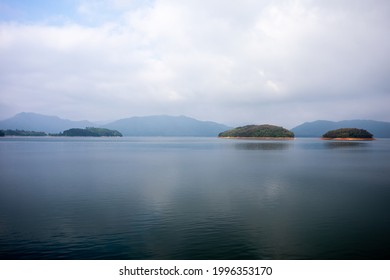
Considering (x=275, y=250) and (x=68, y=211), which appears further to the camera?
(x=68, y=211)

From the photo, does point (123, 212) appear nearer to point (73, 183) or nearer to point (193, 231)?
point (193, 231)

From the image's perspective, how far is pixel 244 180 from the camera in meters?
32.1

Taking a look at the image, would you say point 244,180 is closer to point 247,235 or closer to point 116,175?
point 116,175

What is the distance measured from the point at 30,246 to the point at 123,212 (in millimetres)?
6391

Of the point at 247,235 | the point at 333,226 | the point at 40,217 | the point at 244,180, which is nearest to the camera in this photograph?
the point at 247,235

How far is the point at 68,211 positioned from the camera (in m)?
19.1

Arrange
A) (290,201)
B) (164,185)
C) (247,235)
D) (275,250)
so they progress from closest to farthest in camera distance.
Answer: (275,250), (247,235), (290,201), (164,185)

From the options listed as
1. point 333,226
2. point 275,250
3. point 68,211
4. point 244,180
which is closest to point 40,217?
point 68,211

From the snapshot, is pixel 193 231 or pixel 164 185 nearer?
pixel 193 231

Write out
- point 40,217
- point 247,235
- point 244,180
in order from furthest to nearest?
point 244,180 < point 40,217 < point 247,235
